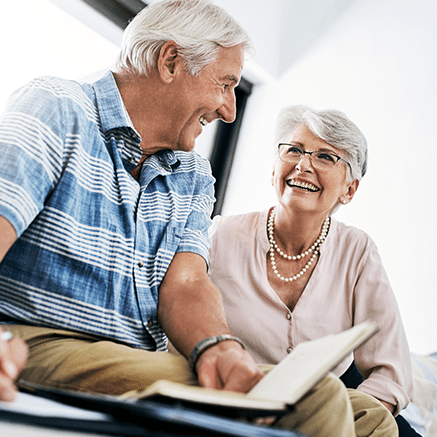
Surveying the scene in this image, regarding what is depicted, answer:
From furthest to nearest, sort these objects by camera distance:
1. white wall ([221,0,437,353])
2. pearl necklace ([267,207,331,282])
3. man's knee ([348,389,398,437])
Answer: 1. white wall ([221,0,437,353])
2. pearl necklace ([267,207,331,282])
3. man's knee ([348,389,398,437])

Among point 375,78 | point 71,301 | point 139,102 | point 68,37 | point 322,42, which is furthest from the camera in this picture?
point 322,42

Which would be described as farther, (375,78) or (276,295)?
(375,78)

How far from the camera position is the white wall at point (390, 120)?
7.16 ft

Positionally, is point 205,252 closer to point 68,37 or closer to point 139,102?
point 139,102

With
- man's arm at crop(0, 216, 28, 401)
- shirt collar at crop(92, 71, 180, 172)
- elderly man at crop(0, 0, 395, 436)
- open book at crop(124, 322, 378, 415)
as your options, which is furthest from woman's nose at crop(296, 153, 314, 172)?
man's arm at crop(0, 216, 28, 401)

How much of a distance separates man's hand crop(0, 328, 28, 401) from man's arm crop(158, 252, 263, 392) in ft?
1.10

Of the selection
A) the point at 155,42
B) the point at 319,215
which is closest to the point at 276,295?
the point at 319,215

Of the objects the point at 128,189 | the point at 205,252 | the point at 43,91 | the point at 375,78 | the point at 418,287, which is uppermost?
the point at 375,78

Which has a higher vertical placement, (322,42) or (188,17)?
(322,42)

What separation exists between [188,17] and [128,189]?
478 millimetres

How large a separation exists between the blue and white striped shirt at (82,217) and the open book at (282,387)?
1.16 ft

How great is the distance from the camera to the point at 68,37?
1.94m

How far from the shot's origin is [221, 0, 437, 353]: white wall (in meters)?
2.18

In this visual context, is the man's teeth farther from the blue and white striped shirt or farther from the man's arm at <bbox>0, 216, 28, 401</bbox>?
the man's arm at <bbox>0, 216, 28, 401</bbox>
